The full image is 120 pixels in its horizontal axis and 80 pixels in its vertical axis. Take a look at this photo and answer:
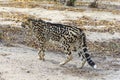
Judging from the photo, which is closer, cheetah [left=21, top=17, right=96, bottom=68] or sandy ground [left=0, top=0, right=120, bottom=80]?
sandy ground [left=0, top=0, right=120, bottom=80]

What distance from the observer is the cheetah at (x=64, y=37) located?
14.3m

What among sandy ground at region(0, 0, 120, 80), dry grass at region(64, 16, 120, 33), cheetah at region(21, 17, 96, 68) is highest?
cheetah at region(21, 17, 96, 68)

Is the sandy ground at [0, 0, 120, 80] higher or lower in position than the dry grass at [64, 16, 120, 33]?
higher

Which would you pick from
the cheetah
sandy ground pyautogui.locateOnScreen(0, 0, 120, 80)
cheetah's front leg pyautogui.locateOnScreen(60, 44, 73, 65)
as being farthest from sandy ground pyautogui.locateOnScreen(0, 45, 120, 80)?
the cheetah

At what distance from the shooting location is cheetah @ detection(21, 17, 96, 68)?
14336 mm

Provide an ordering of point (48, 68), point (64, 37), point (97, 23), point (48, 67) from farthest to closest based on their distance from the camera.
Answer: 1. point (97, 23)
2. point (64, 37)
3. point (48, 67)
4. point (48, 68)

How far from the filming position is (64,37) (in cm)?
1461

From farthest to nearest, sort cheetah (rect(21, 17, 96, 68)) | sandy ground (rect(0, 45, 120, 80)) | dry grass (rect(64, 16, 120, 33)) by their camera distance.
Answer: dry grass (rect(64, 16, 120, 33)) → cheetah (rect(21, 17, 96, 68)) → sandy ground (rect(0, 45, 120, 80))

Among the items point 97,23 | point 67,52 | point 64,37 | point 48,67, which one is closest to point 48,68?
point 48,67

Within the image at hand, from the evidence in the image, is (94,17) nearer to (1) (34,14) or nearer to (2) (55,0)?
(1) (34,14)

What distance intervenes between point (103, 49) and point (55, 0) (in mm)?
21915

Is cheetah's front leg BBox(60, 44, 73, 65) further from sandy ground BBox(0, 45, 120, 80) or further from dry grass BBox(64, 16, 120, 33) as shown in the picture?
dry grass BBox(64, 16, 120, 33)

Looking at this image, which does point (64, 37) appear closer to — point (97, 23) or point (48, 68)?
point (48, 68)

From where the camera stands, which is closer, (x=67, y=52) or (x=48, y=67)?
(x=48, y=67)
